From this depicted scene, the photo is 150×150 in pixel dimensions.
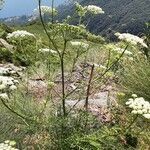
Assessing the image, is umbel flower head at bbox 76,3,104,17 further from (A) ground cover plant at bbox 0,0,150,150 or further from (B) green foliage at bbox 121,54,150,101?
(B) green foliage at bbox 121,54,150,101

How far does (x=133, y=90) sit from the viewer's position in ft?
34.5

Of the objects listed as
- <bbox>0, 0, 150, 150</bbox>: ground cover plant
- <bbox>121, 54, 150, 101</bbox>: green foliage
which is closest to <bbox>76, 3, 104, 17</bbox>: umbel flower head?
<bbox>0, 0, 150, 150</bbox>: ground cover plant

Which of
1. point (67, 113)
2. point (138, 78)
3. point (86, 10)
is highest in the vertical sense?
point (86, 10)

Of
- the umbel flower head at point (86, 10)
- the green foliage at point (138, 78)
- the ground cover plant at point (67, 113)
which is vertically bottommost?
the green foliage at point (138, 78)

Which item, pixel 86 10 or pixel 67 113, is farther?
pixel 67 113

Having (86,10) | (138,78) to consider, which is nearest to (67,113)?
(86,10)

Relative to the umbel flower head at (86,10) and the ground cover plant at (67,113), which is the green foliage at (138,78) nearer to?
the ground cover plant at (67,113)

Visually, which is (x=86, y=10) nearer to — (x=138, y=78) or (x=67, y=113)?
(x=67, y=113)

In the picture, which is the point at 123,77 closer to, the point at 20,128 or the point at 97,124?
the point at 97,124

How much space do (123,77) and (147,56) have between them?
103cm

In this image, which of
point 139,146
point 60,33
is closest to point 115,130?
point 139,146

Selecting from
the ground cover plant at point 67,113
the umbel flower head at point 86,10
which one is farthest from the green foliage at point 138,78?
the umbel flower head at point 86,10

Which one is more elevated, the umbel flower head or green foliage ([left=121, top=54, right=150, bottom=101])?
the umbel flower head

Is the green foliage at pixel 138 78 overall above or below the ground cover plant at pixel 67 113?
below
